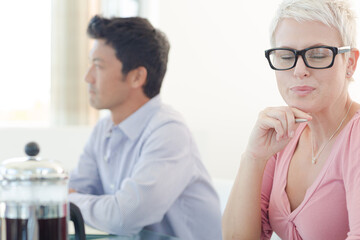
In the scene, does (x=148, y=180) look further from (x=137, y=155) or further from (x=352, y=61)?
(x=352, y=61)

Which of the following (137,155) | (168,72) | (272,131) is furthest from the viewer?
(168,72)

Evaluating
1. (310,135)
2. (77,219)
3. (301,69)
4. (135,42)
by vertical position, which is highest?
(301,69)

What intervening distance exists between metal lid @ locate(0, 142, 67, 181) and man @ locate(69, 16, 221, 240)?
3.18 ft

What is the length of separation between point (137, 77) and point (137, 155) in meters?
0.43

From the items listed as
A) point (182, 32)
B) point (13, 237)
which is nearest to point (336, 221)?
point (13, 237)

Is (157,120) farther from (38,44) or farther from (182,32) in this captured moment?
(38,44)

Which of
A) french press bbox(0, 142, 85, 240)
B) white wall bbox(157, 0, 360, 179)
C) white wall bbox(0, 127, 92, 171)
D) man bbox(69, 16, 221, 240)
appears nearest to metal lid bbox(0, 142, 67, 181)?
french press bbox(0, 142, 85, 240)

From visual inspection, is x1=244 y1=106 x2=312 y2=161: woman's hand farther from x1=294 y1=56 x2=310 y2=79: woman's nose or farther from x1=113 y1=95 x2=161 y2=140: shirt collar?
x1=113 y1=95 x2=161 y2=140: shirt collar

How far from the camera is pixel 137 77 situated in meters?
2.59

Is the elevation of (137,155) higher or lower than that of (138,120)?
lower

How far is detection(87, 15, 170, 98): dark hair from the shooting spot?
8.46 ft

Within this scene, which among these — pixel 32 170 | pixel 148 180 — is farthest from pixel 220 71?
pixel 32 170

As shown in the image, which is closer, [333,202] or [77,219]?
[77,219]

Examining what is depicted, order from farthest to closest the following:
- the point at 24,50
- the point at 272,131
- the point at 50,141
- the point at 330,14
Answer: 1. the point at 24,50
2. the point at 50,141
3. the point at 272,131
4. the point at 330,14
